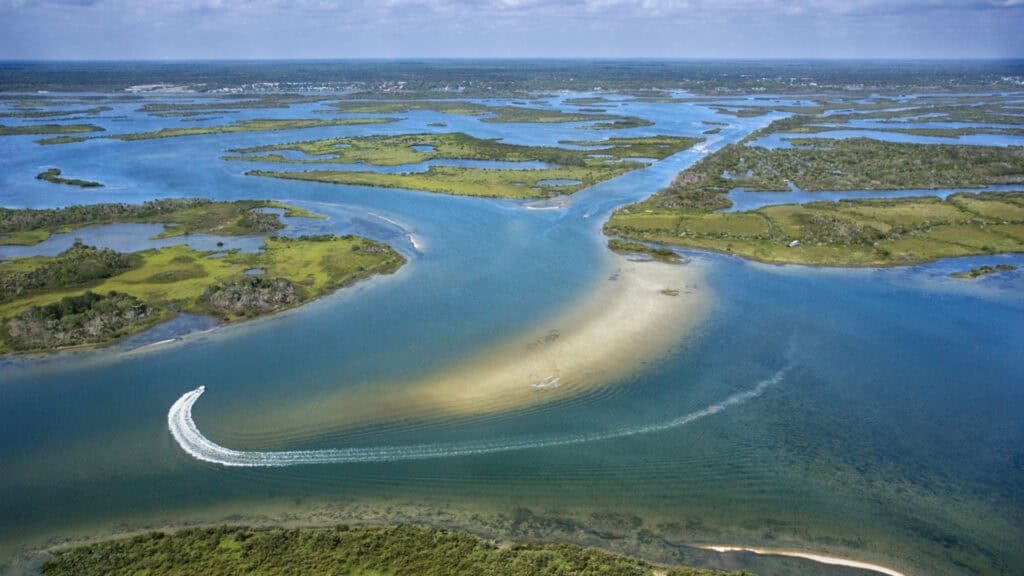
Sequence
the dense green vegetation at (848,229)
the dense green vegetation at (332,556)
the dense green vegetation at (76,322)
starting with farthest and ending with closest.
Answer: the dense green vegetation at (848,229), the dense green vegetation at (76,322), the dense green vegetation at (332,556)

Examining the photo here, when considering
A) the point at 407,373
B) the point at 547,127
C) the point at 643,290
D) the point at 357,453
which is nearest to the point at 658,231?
the point at 643,290

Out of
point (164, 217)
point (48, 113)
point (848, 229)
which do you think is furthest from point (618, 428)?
point (48, 113)

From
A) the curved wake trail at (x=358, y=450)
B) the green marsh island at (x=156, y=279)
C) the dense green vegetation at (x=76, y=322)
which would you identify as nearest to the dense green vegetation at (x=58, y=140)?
the green marsh island at (x=156, y=279)

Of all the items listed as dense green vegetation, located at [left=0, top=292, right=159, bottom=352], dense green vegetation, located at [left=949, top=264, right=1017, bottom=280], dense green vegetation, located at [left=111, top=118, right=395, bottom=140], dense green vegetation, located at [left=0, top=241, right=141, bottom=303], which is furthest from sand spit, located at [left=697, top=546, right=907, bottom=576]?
dense green vegetation, located at [left=111, top=118, right=395, bottom=140]

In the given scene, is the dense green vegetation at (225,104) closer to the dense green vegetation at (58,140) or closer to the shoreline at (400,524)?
the dense green vegetation at (58,140)

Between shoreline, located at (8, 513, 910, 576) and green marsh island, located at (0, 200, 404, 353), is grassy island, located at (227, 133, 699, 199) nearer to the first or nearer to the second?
green marsh island, located at (0, 200, 404, 353)

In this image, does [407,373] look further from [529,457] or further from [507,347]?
[529,457]

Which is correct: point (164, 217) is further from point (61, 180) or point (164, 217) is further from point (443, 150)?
point (443, 150)
